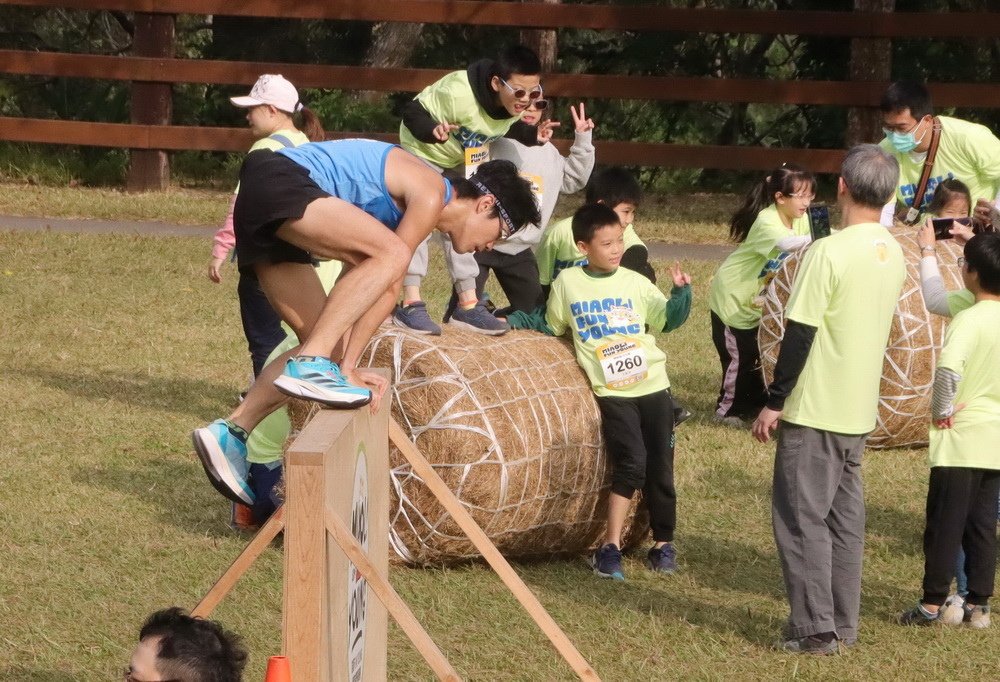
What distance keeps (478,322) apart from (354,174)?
7.94 feet

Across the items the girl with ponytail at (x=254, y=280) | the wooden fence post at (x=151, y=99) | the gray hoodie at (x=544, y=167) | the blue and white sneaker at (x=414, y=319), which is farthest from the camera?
the wooden fence post at (x=151, y=99)

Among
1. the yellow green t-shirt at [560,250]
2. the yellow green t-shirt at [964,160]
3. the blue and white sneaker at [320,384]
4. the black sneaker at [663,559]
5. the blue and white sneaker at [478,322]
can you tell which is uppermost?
the yellow green t-shirt at [964,160]

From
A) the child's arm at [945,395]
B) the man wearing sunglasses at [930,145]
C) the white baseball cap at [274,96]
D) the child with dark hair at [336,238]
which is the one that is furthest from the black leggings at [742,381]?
the child with dark hair at [336,238]

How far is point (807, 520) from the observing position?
5348 mm

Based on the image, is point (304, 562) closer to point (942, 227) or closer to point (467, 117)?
point (942, 227)

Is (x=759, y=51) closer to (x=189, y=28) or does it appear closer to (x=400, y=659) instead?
(x=189, y=28)

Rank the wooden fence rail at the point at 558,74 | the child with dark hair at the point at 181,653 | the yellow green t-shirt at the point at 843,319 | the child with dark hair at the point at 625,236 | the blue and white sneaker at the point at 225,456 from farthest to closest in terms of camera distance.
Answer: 1. the wooden fence rail at the point at 558,74
2. the child with dark hair at the point at 625,236
3. the yellow green t-shirt at the point at 843,319
4. the blue and white sneaker at the point at 225,456
5. the child with dark hair at the point at 181,653

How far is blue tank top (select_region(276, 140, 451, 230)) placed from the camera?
489cm

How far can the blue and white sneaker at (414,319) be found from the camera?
22.4ft

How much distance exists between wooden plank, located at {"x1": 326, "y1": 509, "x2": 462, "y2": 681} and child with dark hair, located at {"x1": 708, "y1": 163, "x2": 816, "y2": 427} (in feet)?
17.6

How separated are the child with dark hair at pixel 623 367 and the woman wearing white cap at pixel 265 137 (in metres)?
1.70

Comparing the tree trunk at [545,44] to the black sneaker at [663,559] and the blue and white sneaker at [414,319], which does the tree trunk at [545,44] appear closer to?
the blue and white sneaker at [414,319]

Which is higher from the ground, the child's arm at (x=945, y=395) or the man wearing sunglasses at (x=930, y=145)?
the man wearing sunglasses at (x=930, y=145)

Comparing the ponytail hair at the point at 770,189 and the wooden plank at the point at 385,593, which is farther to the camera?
the ponytail hair at the point at 770,189
